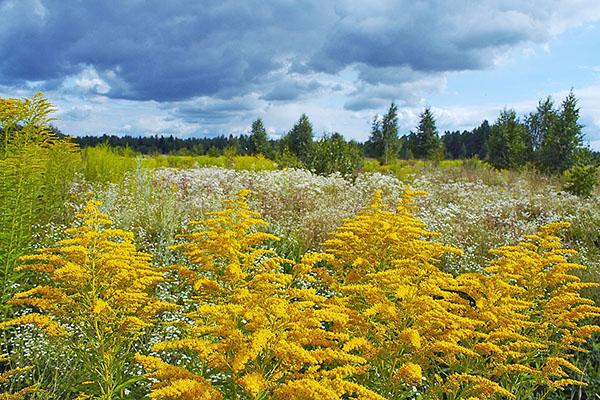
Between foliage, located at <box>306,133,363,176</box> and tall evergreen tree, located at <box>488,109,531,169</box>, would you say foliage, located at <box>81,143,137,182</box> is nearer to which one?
foliage, located at <box>306,133,363,176</box>

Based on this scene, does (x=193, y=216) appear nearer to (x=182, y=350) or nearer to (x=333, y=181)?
(x=182, y=350)

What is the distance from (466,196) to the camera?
41.6 feet

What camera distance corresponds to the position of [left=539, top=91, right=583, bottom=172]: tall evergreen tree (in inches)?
1030

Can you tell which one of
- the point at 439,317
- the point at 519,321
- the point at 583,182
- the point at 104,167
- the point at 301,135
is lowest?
the point at 519,321

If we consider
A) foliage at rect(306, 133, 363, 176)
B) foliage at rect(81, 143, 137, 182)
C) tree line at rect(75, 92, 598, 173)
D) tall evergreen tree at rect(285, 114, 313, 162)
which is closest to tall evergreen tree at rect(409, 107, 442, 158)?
tree line at rect(75, 92, 598, 173)

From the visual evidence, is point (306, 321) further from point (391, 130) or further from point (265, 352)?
point (391, 130)

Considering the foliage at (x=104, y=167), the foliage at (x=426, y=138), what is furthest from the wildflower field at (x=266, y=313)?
the foliage at (x=426, y=138)

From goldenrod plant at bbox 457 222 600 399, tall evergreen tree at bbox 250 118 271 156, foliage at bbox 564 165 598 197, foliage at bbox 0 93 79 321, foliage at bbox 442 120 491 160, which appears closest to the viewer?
goldenrod plant at bbox 457 222 600 399

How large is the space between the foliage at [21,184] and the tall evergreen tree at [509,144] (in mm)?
28930

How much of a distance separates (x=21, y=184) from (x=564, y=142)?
2686cm

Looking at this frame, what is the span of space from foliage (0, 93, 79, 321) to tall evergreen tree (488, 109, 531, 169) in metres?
28.9

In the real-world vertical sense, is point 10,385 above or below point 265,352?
below

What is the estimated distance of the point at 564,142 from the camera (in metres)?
26.3

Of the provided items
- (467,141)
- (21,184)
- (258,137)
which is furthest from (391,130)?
(467,141)
